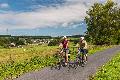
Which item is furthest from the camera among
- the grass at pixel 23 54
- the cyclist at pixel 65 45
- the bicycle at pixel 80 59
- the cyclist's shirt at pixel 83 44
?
the grass at pixel 23 54

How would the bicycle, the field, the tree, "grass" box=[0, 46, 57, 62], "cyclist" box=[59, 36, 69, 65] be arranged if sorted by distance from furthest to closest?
the tree → "grass" box=[0, 46, 57, 62] → the bicycle → "cyclist" box=[59, 36, 69, 65] → the field

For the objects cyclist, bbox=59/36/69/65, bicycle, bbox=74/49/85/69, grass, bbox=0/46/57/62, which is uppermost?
cyclist, bbox=59/36/69/65

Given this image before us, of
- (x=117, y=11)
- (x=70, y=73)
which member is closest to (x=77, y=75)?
(x=70, y=73)

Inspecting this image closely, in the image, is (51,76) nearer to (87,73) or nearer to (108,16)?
(87,73)

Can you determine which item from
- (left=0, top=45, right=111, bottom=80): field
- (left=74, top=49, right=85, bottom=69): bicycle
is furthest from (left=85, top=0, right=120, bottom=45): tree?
(left=74, top=49, right=85, bottom=69): bicycle

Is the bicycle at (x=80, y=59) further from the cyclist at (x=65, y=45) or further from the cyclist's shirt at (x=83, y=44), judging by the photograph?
the cyclist at (x=65, y=45)

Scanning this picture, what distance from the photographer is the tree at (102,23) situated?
8369 centimetres

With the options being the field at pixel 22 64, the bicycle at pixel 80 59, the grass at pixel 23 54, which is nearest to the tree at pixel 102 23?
the grass at pixel 23 54

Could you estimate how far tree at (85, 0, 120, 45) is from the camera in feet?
275

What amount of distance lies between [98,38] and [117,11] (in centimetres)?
1015

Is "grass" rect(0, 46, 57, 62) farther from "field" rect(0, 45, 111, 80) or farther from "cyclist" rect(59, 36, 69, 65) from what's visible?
"cyclist" rect(59, 36, 69, 65)

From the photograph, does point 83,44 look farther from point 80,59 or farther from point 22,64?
point 22,64

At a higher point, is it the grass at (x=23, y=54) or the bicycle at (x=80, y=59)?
the bicycle at (x=80, y=59)

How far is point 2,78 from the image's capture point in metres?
21.3
